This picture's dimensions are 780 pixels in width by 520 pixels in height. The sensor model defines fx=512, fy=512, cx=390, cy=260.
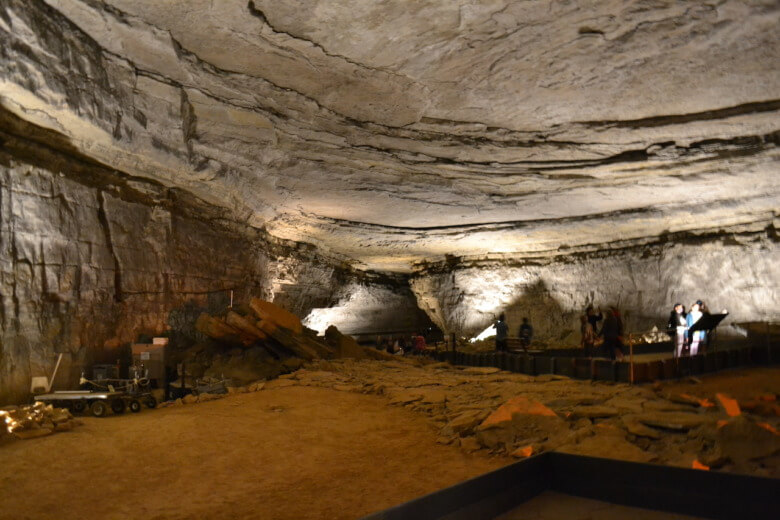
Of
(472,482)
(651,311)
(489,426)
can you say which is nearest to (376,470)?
(489,426)

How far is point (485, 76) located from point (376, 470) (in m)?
5.44

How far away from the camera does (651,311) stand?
15.6 meters

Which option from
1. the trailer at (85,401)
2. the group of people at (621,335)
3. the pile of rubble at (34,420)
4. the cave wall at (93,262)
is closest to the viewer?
the pile of rubble at (34,420)

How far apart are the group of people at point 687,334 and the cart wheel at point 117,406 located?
9507 mm

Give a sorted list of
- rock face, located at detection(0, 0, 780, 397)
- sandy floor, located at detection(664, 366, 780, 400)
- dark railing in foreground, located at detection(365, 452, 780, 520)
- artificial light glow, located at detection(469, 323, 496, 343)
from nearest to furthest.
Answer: dark railing in foreground, located at detection(365, 452, 780, 520) → rock face, located at detection(0, 0, 780, 397) → sandy floor, located at detection(664, 366, 780, 400) → artificial light glow, located at detection(469, 323, 496, 343)

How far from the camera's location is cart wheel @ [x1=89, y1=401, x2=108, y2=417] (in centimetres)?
714

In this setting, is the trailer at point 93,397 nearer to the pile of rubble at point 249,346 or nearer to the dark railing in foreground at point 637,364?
the pile of rubble at point 249,346

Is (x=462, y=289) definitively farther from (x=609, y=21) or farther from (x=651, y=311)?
(x=609, y=21)

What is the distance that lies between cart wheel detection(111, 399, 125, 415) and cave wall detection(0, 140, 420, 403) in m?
1.13

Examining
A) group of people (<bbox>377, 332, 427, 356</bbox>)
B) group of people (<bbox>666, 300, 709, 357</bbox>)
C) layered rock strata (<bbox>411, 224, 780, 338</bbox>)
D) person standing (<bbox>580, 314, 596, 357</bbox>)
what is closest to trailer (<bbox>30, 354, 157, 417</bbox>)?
group of people (<bbox>666, 300, 709, 357</bbox>)

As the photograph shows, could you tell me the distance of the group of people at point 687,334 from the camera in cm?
1044

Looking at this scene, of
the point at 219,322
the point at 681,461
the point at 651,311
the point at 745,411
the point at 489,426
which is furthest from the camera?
the point at 651,311

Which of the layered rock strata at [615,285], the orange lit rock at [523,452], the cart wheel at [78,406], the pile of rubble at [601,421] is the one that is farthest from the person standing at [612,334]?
the cart wheel at [78,406]

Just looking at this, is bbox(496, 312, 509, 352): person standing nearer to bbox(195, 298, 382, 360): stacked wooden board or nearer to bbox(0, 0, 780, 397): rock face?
bbox(0, 0, 780, 397): rock face
